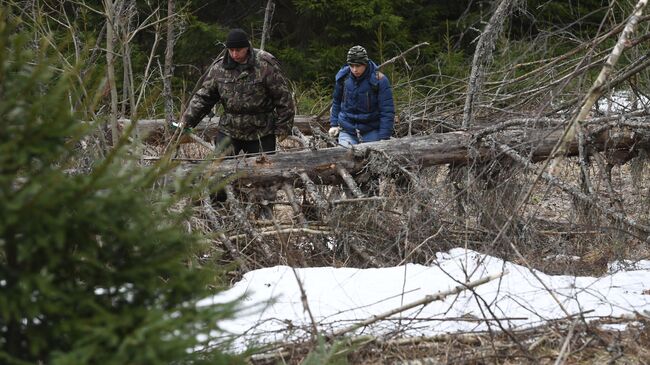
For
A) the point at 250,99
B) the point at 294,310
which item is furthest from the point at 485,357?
the point at 250,99

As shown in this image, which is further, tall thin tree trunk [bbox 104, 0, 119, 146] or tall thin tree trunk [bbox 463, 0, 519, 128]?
tall thin tree trunk [bbox 463, 0, 519, 128]

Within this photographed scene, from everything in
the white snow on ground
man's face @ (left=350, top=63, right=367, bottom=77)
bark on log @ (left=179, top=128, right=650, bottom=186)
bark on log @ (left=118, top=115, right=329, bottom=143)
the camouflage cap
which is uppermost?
the camouflage cap

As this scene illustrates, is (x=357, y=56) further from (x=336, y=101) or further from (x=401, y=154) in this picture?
(x=401, y=154)

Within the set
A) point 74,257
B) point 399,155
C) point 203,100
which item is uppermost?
point 74,257

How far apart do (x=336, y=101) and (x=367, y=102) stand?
0.44 meters

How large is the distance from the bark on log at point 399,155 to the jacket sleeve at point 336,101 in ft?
4.51

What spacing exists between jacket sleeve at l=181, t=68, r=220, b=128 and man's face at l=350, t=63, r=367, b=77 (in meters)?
1.32

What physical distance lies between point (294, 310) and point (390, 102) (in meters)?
3.71

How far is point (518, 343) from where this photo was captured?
159 inches

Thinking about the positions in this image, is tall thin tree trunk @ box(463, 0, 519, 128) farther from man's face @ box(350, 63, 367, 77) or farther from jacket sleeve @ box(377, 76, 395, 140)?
man's face @ box(350, 63, 367, 77)

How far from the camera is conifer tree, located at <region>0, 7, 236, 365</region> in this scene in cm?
261

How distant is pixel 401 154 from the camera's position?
712 centimetres

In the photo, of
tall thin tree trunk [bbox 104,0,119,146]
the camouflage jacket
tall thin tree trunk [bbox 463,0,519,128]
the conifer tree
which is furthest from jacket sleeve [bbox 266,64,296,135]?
the conifer tree

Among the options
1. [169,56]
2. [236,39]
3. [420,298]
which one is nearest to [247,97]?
[236,39]
